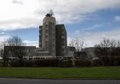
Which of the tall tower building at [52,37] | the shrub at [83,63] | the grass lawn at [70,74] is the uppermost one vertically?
the tall tower building at [52,37]

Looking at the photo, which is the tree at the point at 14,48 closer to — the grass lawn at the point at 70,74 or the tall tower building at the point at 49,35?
the tall tower building at the point at 49,35

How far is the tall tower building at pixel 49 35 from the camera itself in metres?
157

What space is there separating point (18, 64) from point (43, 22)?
104931 millimetres

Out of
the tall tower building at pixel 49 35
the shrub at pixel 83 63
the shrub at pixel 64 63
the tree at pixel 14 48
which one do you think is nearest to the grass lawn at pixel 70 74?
the shrub at pixel 83 63

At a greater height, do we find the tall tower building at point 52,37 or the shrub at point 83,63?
the tall tower building at point 52,37

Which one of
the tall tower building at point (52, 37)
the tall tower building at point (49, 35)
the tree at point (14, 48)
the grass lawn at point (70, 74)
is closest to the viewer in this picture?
the grass lawn at point (70, 74)

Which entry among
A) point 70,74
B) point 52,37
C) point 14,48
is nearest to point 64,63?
point 70,74

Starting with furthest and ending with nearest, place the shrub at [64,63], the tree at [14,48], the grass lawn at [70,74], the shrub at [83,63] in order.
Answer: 1. the tree at [14,48]
2. the shrub at [64,63]
3. the shrub at [83,63]
4. the grass lawn at [70,74]

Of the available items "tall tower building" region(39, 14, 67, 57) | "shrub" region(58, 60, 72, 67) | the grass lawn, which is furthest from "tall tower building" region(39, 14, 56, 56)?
the grass lawn

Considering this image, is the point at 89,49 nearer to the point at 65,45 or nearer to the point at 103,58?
the point at 65,45

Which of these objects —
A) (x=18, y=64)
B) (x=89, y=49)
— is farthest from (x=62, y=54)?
(x=18, y=64)

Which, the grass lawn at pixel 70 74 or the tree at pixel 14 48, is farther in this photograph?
the tree at pixel 14 48

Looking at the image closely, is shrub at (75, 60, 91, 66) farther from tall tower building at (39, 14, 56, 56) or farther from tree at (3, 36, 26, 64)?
tall tower building at (39, 14, 56, 56)

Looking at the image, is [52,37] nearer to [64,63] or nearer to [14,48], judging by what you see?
[14,48]
